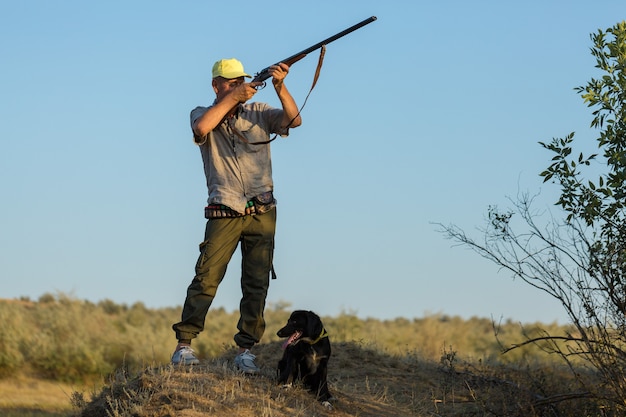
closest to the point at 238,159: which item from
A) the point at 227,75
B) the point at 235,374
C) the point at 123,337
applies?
the point at 227,75

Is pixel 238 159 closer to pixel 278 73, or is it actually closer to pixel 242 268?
pixel 278 73

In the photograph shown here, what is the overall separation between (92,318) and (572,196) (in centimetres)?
1427

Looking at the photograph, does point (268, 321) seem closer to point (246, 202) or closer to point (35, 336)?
point (35, 336)

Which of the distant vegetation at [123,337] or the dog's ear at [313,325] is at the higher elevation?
the distant vegetation at [123,337]

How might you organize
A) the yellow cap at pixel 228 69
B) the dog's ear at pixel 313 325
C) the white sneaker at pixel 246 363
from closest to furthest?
the dog's ear at pixel 313 325 < the yellow cap at pixel 228 69 < the white sneaker at pixel 246 363

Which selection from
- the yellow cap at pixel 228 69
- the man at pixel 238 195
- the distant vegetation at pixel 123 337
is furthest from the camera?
the distant vegetation at pixel 123 337

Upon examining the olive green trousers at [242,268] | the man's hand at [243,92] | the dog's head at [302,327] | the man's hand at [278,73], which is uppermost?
the man's hand at [278,73]

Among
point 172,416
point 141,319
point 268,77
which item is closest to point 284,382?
point 172,416

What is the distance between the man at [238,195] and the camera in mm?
7945

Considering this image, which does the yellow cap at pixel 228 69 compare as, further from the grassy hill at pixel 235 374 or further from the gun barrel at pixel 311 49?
the grassy hill at pixel 235 374

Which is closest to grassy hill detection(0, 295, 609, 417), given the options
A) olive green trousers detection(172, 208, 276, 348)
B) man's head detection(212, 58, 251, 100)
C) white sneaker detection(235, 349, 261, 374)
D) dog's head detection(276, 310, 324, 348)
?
white sneaker detection(235, 349, 261, 374)

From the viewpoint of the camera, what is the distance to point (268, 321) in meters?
21.3

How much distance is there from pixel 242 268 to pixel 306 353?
108 centimetres

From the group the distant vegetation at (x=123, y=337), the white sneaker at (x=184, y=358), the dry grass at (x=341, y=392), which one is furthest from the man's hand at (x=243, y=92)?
the distant vegetation at (x=123, y=337)
